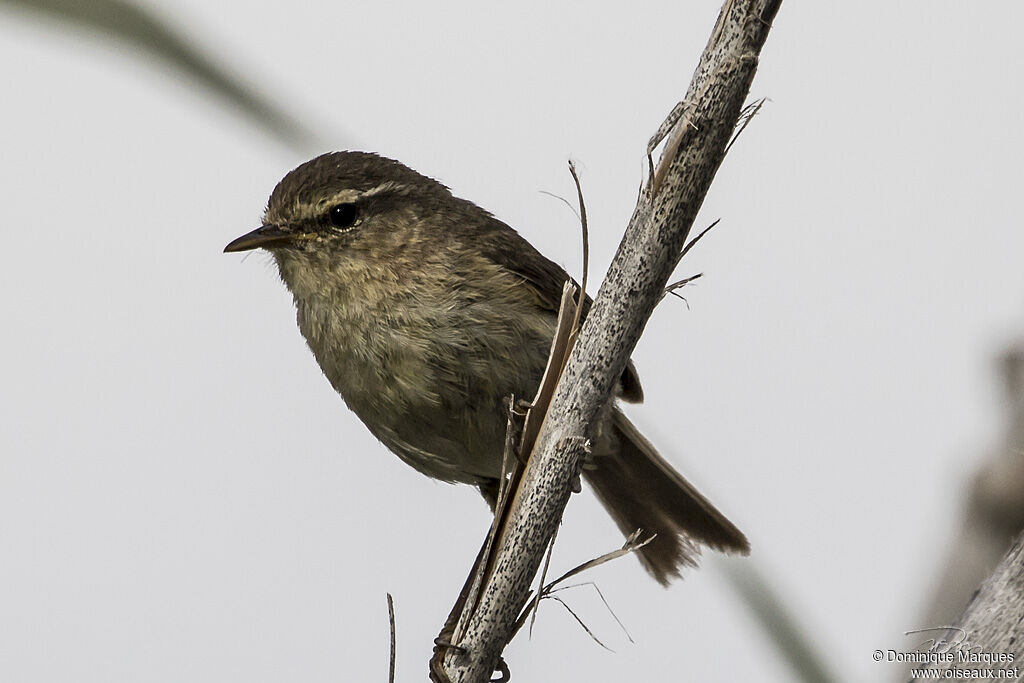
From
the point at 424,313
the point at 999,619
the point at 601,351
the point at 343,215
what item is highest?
the point at 343,215

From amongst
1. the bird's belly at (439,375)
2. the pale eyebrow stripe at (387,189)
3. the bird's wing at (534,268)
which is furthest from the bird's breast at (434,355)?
the pale eyebrow stripe at (387,189)

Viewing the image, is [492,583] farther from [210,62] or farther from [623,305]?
[210,62]

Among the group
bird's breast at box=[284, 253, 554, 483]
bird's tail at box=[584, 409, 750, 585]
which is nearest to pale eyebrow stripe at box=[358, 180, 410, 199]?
bird's breast at box=[284, 253, 554, 483]

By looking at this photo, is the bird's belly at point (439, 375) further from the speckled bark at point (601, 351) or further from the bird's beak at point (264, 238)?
the speckled bark at point (601, 351)

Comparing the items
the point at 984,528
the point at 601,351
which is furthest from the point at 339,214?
the point at 984,528

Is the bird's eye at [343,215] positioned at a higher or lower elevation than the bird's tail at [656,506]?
higher

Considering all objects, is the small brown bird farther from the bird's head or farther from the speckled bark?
the speckled bark

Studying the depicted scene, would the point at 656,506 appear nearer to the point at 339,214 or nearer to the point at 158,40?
the point at 339,214
